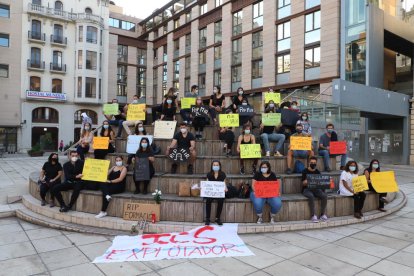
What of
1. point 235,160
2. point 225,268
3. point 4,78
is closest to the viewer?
point 225,268

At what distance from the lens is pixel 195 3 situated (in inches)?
1623

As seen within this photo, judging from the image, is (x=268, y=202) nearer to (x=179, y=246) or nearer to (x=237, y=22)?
(x=179, y=246)

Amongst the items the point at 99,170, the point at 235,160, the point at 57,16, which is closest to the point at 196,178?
the point at 235,160

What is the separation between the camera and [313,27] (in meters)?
26.7

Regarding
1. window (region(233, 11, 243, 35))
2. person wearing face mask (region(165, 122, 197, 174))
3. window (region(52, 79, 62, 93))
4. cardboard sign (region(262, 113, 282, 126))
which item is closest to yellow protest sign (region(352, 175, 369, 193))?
cardboard sign (region(262, 113, 282, 126))

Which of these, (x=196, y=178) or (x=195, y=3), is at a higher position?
(x=195, y=3)

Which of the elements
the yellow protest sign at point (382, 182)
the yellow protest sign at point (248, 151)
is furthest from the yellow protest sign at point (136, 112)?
the yellow protest sign at point (382, 182)

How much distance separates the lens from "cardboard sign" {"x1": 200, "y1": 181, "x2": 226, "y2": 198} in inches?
308

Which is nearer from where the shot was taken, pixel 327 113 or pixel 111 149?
pixel 111 149

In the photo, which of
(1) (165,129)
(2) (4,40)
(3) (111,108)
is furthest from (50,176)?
(2) (4,40)

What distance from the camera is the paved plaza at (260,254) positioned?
552 centimetres

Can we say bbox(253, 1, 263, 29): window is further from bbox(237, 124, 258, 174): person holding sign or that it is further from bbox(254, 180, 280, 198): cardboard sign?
bbox(254, 180, 280, 198): cardboard sign

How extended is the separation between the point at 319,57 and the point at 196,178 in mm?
21276

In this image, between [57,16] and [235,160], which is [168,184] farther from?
[57,16]
